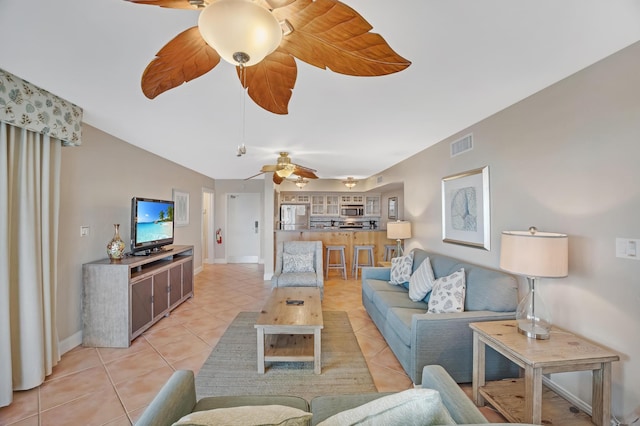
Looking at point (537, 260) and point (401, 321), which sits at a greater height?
point (537, 260)

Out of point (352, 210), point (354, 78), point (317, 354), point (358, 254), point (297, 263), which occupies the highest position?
point (354, 78)

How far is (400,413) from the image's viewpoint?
0.78 metres

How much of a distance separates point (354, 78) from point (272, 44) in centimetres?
109

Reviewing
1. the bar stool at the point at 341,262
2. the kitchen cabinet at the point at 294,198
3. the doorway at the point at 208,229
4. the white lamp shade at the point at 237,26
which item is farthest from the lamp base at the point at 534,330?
the doorway at the point at 208,229

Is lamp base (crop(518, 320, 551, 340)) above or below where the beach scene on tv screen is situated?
below

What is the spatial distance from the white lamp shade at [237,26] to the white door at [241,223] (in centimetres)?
666

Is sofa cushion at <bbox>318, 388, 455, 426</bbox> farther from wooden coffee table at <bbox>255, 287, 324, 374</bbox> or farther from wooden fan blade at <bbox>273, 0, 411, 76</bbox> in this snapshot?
wooden coffee table at <bbox>255, 287, 324, 374</bbox>

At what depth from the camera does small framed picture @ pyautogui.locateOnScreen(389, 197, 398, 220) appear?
7.05 metres

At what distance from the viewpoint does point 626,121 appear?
1.56m

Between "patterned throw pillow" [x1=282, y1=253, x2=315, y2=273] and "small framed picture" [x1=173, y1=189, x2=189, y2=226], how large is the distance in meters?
2.33

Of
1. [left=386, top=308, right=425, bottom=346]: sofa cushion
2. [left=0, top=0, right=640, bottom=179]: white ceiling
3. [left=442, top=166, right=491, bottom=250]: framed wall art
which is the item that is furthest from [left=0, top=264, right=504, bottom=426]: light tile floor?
[left=0, top=0, right=640, bottom=179]: white ceiling

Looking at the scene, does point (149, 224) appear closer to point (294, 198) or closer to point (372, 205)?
point (294, 198)

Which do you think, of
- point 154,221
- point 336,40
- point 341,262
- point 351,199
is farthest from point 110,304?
point 351,199

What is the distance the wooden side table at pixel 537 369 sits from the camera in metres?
1.46
